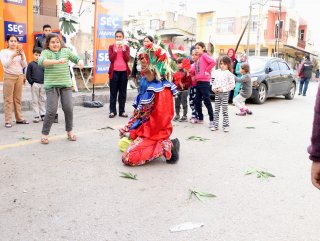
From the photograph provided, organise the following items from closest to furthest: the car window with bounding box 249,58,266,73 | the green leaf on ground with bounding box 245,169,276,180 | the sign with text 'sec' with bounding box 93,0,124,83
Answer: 1. the green leaf on ground with bounding box 245,169,276,180
2. the sign with text 'sec' with bounding box 93,0,124,83
3. the car window with bounding box 249,58,266,73

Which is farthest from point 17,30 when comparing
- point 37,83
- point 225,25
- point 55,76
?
point 225,25

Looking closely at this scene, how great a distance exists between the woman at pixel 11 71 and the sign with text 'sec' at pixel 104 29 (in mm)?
3040

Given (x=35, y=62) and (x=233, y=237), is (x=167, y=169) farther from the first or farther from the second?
(x=35, y=62)

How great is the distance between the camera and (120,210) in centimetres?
322

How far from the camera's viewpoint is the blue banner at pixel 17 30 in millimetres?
10320

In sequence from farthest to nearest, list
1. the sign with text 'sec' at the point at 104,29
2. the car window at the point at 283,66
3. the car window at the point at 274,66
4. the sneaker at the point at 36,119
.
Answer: the car window at the point at 283,66 → the car window at the point at 274,66 → the sign with text 'sec' at the point at 104,29 → the sneaker at the point at 36,119

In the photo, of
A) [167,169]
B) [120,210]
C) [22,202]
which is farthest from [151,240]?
[167,169]

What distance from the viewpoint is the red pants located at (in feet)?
14.9

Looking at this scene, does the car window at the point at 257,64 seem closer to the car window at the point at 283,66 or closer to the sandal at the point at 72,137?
the car window at the point at 283,66

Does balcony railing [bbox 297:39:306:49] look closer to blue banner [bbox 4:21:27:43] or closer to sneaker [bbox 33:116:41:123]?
blue banner [bbox 4:21:27:43]

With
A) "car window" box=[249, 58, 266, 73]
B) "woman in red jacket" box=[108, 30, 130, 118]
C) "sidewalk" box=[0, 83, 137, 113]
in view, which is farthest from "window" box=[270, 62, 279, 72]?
"woman in red jacket" box=[108, 30, 130, 118]

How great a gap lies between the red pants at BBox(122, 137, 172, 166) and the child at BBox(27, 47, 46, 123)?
323cm

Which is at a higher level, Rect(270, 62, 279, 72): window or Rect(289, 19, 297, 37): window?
Rect(289, 19, 297, 37): window

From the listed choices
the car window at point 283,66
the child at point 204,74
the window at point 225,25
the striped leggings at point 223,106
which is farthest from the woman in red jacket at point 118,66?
the window at point 225,25
